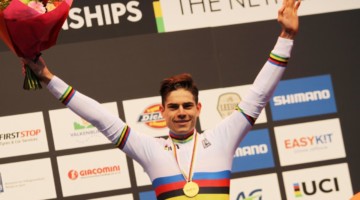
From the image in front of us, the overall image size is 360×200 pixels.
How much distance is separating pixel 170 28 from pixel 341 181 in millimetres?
1833

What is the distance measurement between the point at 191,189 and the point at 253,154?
2.76 m

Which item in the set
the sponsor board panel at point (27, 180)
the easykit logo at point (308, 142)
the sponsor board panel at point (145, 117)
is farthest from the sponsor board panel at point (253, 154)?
the sponsor board panel at point (27, 180)

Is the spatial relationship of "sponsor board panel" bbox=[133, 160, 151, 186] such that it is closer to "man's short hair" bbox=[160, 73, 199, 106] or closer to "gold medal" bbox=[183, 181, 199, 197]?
"man's short hair" bbox=[160, 73, 199, 106]

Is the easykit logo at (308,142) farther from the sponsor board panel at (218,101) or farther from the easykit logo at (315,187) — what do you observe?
the sponsor board panel at (218,101)

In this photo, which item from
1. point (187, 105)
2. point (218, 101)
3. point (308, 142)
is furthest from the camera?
point (308, 142)

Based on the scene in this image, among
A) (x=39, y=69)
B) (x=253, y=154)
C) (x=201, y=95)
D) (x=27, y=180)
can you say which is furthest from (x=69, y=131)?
(x=39, y=69)

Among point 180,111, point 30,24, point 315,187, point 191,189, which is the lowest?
point 315,187

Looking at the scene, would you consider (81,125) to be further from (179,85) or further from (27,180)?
(179,85)

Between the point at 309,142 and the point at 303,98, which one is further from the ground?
the point at 303,98

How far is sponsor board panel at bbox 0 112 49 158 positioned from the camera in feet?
20.4

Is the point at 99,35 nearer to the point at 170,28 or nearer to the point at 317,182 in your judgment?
the point at 170,28

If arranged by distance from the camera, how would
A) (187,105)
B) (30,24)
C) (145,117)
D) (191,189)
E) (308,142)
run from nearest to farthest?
(30,24) → (191,189) → (187,105) → (145,117) → (308,142)

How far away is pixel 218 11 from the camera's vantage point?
21.5ft

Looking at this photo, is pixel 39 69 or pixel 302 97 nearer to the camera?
pixel 39 69
